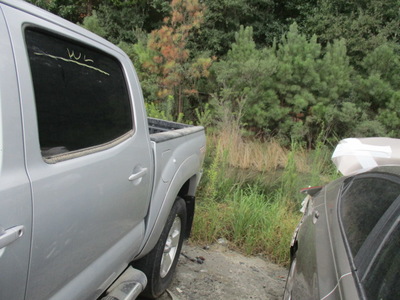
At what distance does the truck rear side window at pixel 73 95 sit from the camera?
4.91ft

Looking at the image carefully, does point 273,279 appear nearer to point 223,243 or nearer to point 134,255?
point 223,243

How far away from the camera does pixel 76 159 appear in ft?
5.32

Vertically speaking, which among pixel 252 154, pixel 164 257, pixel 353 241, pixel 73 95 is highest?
pixel 73 95

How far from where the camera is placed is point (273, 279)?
3.68 m

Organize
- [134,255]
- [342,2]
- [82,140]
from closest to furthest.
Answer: [82,140] → [134,255] → [342,2]

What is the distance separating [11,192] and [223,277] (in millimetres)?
2783

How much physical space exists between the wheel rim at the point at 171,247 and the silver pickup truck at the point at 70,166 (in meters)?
0.42

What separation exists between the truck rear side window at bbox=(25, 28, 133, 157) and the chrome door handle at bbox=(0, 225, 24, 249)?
1.15ft

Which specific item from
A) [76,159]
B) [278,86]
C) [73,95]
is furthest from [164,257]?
[278,86]

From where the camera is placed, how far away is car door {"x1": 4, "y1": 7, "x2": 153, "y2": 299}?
1378 mm

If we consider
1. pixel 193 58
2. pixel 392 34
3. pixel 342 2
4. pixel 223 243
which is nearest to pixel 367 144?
pixel 223 243

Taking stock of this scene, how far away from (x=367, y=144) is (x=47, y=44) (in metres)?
2.77

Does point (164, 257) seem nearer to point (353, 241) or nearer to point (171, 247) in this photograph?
point (171, 247)

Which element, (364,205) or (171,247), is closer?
(364,205)
